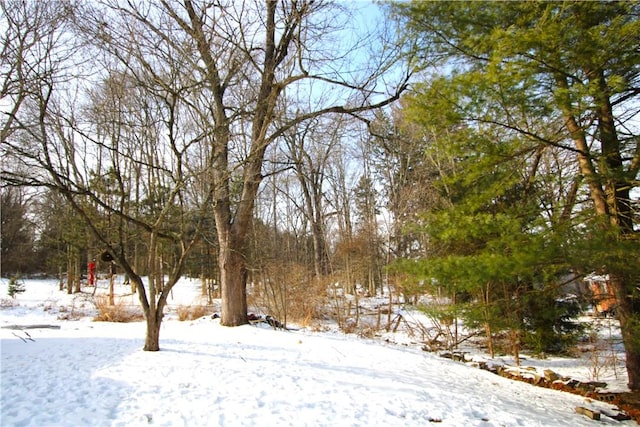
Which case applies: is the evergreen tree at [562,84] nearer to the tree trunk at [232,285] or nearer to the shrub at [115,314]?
the tree trunk at [232,285]

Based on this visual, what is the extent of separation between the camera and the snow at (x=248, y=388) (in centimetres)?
348

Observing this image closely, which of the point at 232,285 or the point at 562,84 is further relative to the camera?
the point at 232,285

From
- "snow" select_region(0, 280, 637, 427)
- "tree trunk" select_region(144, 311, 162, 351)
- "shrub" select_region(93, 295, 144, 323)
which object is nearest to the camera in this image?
"snow" select_region(0, 280, 637, 427)

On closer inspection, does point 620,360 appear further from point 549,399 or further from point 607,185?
point 607,185

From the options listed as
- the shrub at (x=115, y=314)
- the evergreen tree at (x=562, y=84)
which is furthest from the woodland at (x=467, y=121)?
the shrub at (x=115, y=314)

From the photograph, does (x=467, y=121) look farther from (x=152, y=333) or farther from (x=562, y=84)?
(x=152, y=333)

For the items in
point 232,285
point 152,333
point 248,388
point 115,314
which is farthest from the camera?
point 115,314

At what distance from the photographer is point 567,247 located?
4.36 meters

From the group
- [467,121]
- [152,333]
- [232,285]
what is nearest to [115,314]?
[232,285]

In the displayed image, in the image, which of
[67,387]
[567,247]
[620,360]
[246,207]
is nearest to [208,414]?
[67,387]

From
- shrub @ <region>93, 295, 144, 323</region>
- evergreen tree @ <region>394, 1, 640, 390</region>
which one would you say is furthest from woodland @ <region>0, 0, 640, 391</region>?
shrub @ <region>93, 295, 144, 323</region>

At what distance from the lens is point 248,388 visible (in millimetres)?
4211

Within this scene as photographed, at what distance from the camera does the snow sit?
3479 millimetres

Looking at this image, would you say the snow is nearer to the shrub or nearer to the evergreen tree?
the evergreen tree
